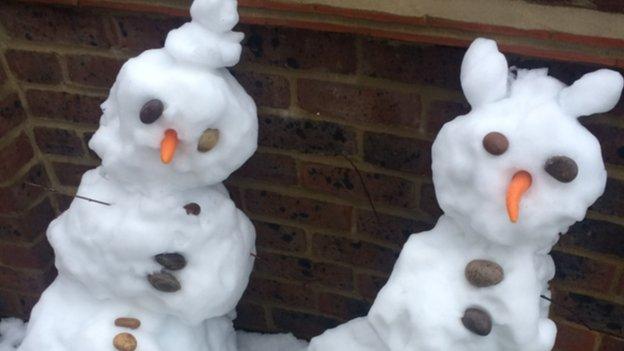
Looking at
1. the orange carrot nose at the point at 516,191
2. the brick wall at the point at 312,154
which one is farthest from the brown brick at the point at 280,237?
the orange carrot nose at the point at 516,191

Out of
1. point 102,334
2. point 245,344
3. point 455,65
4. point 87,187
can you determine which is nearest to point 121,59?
point 87,187

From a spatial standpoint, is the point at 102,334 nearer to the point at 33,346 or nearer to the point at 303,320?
the point at 33,346

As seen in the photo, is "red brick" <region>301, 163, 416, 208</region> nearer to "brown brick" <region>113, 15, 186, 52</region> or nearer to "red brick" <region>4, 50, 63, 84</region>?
"brown brick" <region>113, 15, 186, 52</region>

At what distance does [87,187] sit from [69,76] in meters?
0.26

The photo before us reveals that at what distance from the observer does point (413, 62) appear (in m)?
1.04

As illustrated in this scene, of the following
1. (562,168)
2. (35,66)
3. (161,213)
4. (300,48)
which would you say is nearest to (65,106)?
(35,66)

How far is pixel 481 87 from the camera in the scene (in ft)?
2.92

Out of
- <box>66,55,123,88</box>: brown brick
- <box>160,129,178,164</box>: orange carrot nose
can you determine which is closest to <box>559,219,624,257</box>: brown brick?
<box>160,129,178,164</box>: orange carrot nose

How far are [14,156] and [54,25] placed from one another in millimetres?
295

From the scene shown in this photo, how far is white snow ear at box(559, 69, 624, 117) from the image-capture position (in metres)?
0.85

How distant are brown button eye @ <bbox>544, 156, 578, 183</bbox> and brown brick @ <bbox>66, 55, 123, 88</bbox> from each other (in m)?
0.73

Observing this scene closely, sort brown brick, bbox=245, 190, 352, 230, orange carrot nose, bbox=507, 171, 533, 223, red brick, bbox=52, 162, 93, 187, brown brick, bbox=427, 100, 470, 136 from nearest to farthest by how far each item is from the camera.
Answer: orange carrot nose, bbox=507, 171, 533, 223, brown brick, bbox=427, 100, 470, 136, brown brick, bbox=245, 190, 352, 230, red brick, bbox=52, 162, 93, 187

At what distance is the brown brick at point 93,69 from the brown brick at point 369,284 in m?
0.59

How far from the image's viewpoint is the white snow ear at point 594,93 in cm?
85
